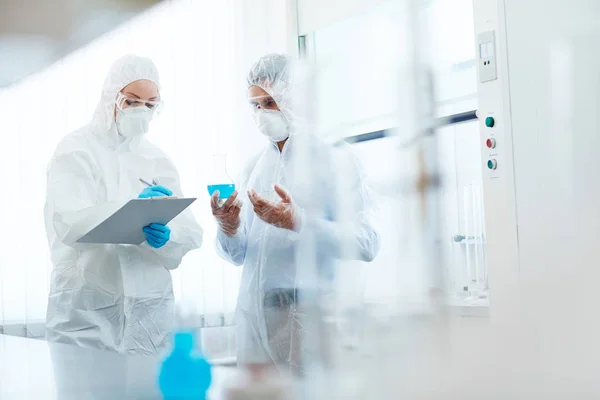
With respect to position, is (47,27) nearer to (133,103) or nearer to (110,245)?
(133,103)

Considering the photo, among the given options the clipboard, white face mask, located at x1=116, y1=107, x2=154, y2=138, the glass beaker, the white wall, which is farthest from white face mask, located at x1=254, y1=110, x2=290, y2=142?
the white wall

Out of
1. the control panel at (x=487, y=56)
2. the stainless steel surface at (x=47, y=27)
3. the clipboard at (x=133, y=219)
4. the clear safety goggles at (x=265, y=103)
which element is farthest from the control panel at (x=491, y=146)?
the stainless steel surface at (x=47, y=27)

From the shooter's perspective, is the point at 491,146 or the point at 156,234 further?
the point at 491,146


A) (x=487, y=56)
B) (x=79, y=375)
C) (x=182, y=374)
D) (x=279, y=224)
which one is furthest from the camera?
(x=487, y=56)

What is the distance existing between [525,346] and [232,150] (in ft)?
8.48

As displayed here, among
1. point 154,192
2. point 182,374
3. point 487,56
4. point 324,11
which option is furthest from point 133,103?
point 182,374

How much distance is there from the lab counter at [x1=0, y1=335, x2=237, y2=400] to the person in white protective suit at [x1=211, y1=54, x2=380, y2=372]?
494 millimetres

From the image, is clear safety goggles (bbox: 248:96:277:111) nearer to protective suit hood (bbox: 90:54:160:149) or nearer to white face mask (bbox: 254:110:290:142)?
white face mask (bbox: 254:110:290:142)

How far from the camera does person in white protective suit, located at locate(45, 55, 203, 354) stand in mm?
1745

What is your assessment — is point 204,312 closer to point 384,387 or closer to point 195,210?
point 195,210

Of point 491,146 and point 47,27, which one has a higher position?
point 47,27

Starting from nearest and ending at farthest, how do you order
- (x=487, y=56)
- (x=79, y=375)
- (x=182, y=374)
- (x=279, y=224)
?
(x=182, y=374) < (x=79, y=375) < (x=279, y=224) < (x=487, y=56)

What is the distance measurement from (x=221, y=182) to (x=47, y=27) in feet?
5.21

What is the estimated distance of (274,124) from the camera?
177cm
